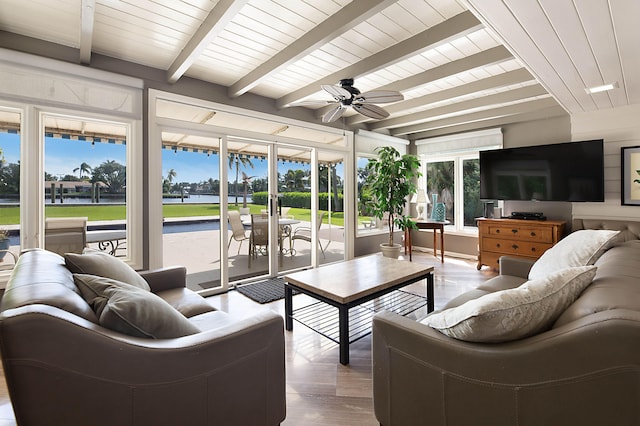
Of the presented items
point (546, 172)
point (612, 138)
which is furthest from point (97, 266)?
point (612, 138)

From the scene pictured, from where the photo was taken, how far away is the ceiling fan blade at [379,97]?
273 cm

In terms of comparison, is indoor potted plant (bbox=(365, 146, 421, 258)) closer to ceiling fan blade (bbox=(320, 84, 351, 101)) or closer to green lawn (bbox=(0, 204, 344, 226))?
green lawn (bbox=(0, 204, 344, 226))

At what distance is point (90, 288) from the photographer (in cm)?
131

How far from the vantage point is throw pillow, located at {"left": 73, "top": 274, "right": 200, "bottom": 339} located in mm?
1140

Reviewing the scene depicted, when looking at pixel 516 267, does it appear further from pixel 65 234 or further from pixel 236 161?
pixel 65 234

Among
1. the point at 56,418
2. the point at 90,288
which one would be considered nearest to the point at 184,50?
the point at 90,288

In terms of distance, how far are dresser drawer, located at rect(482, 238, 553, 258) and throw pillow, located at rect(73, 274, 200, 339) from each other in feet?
14.6

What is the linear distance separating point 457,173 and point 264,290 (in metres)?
4.23

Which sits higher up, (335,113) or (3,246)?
(335,113)

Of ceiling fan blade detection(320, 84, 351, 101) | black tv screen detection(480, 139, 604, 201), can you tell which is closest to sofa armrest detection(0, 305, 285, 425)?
ceiling fan blade detection(320, 84, 351, 101)

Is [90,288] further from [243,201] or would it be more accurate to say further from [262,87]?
[262,87]

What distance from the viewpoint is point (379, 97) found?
2828mm

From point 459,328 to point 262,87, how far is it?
3606 millimetres

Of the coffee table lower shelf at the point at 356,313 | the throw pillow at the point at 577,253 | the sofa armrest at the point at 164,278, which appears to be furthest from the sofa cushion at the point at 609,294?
the sofa armrest at the point at 164,278
